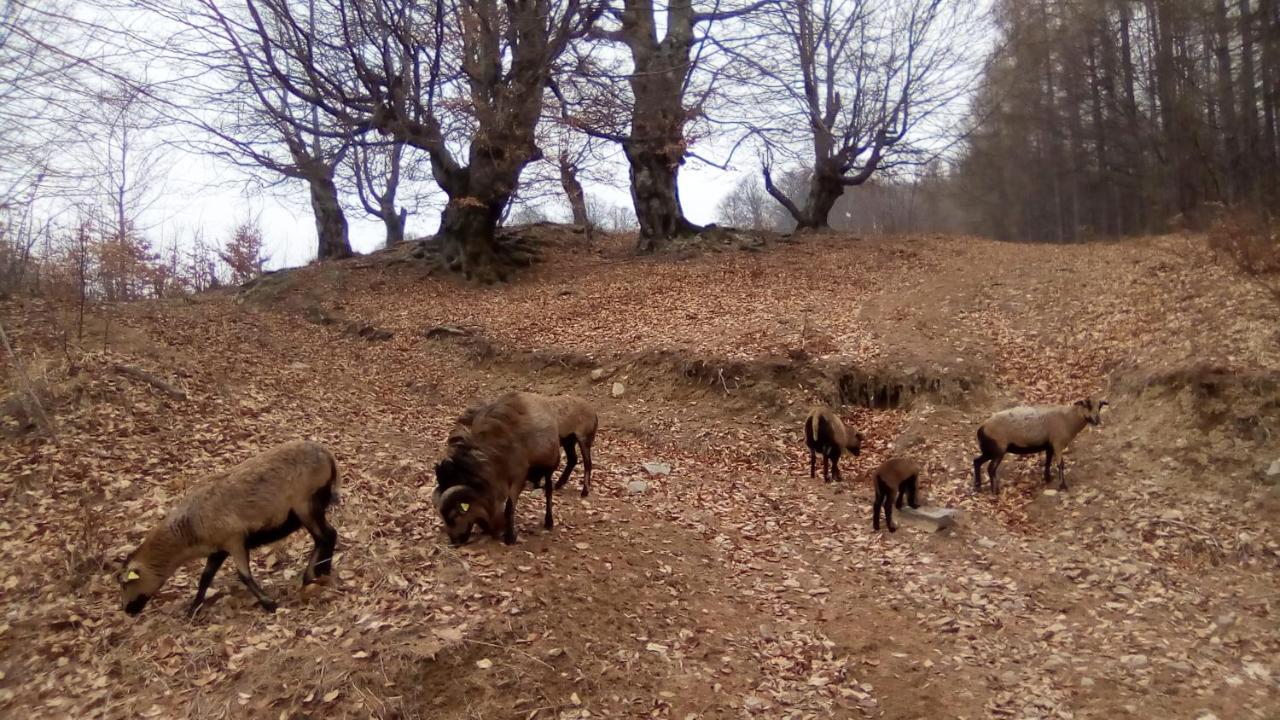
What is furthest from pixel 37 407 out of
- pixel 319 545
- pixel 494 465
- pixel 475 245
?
pixel 475 245

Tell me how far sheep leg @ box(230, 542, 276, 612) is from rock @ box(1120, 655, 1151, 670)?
671cm

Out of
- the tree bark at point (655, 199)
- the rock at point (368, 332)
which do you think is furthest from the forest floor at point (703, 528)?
the tree bark at point (655, 199)

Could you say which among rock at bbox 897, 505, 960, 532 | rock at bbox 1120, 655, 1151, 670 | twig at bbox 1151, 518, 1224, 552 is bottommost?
rock at bbox 1120, 655, 1151, 670

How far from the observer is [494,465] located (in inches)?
262

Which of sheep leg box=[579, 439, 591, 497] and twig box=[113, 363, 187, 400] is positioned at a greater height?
twig box=[113, 363, 187, 400]

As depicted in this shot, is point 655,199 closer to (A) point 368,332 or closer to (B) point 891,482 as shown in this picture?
(A) point 368,332

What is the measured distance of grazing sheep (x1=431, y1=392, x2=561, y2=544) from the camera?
6.44 metres

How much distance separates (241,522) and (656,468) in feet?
19.0

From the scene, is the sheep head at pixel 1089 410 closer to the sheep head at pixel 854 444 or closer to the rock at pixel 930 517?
the rock at pixel 930 517

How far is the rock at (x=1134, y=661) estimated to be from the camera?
5.84m

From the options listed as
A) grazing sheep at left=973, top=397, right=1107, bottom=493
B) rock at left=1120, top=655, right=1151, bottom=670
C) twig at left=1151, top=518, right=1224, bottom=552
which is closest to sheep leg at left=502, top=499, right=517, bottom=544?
rock at left=1120, top=655, right=1151, bottom=670

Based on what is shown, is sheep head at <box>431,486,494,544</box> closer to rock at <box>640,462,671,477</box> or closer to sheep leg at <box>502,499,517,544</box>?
sheep leg at <box>502,499,517,544</box>

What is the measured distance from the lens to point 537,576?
6.28 metres

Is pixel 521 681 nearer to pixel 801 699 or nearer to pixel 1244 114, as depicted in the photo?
pixel 801 699
